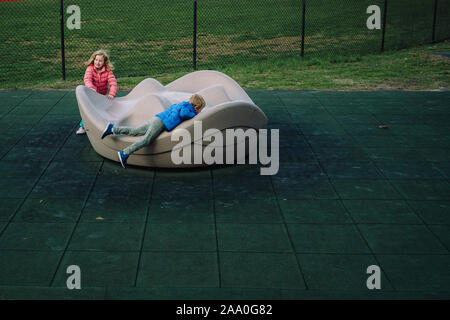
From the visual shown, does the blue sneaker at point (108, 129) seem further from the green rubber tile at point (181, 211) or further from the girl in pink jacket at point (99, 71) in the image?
the girl in pink jacket at point (99, 71)

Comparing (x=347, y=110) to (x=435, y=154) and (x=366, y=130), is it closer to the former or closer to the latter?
(x=366, y=130)

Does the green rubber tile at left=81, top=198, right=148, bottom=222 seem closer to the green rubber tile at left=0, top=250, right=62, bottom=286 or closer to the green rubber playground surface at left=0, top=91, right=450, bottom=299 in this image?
the green rubber playground surface at left=0, top=91, right=450, bottom=299

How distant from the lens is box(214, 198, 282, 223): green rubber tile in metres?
7.16

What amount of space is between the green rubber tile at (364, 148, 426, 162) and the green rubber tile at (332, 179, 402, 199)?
3.33ft

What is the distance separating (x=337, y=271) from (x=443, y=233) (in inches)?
63.6

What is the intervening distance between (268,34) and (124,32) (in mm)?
5888

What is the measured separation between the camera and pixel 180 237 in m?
6.69

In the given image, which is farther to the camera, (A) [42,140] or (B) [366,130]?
(B) [366,130]

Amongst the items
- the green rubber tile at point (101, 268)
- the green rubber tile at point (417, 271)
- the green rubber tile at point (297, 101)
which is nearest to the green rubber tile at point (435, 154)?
the green rubber tile at point (297, 101)

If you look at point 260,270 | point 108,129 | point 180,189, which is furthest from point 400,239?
point 108,129

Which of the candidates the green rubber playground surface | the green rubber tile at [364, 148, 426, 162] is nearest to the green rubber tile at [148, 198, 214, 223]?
the green rubber playground surface
